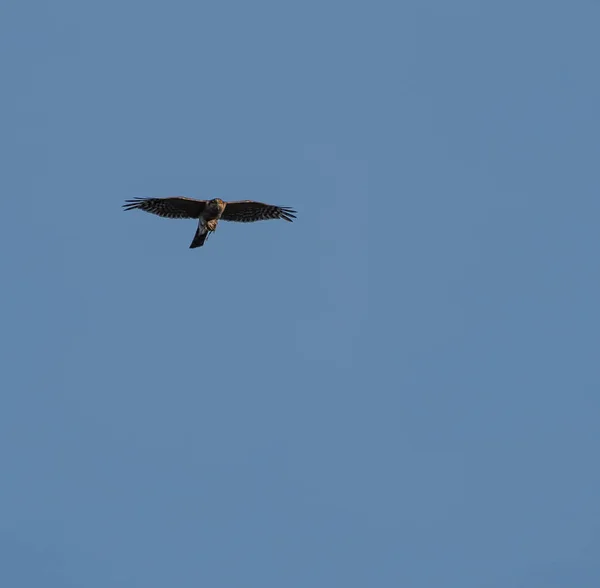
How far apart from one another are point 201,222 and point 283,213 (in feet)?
10.7

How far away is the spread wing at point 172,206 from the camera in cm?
4669

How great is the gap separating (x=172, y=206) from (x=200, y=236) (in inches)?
57.4

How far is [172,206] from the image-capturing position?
155 feet

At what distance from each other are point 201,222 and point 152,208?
5.89ft

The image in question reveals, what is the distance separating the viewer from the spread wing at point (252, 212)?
4825 centimetres

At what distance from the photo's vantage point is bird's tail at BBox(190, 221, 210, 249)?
156 ft

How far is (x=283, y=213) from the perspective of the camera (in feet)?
161

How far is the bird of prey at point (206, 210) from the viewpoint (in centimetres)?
4688

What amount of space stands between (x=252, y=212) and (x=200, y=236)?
2343mm

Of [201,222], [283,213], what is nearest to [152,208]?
[201,222]

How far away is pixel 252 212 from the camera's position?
160 ft

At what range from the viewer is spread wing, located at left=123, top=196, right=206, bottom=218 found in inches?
1838

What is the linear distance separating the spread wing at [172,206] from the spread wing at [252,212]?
1.24 m

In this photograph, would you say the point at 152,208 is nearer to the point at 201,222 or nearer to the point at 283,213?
the point at 201,222
